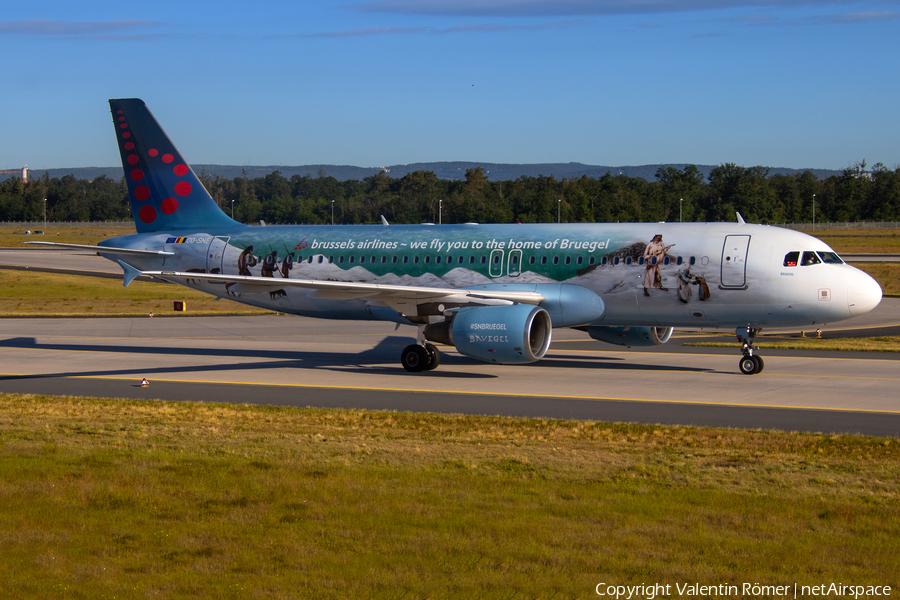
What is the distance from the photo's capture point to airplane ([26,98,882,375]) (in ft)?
84.3

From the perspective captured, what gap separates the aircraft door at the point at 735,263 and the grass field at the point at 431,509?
855cm

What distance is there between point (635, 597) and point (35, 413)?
1628 centimetres

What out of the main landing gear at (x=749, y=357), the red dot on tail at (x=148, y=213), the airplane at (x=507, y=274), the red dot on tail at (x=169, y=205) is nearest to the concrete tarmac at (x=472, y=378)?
the main landing gear at (x=749, y=357)

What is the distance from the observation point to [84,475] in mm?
14219

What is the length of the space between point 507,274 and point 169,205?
13.7 m

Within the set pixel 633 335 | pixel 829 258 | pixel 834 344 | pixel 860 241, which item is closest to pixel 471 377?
pixel 633 335

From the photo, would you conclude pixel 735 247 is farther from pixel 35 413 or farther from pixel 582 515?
pixel 35 413

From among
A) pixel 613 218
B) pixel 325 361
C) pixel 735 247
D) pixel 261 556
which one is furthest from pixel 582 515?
pixel 613 218

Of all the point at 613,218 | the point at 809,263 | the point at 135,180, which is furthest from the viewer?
the point at 613,218

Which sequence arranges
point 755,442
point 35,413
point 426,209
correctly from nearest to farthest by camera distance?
point 755,442
point 35,413
point 426,209

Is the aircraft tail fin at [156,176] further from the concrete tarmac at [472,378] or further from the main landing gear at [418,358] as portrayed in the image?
the main landing gear at [418,358]

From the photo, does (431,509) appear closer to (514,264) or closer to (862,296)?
(514,264)

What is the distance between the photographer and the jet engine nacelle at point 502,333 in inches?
989

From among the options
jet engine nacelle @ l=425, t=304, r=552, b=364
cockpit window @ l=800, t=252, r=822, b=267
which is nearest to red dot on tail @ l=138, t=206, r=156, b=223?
jet engine nacelle @ l=425, t=304, r=552, b=364
